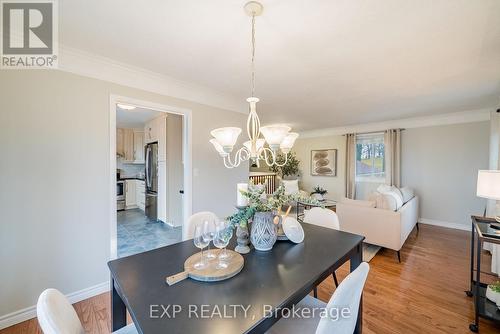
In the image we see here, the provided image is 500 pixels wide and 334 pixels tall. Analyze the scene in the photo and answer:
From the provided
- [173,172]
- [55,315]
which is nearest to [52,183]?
[55,315]

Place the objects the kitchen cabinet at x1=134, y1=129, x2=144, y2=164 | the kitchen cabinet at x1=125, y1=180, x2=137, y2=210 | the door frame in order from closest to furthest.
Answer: the door frame → the kitchen cabinet at x1=125, y1=180, x2=137, y2=210 → the kitchen cabinet at x1=134, y1=129, x2=144, y2=164

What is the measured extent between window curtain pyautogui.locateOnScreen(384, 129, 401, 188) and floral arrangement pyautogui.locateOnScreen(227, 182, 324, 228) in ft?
15.0

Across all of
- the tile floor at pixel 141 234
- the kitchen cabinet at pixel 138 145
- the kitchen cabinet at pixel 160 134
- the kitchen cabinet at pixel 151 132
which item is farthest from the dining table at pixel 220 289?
the kitchen cabinet at pixel 138 145

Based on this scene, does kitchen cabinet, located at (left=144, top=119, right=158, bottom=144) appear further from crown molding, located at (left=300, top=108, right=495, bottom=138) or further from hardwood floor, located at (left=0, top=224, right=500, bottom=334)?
crown molding, located at (left=300, top=108, right=495, bottom=138)

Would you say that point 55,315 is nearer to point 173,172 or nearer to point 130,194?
point 173,172

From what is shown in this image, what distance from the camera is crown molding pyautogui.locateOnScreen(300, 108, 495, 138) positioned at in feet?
13.3

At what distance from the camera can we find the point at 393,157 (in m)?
4.95

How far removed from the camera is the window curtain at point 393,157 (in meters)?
4.90

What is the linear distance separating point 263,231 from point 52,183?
1995 millimetres

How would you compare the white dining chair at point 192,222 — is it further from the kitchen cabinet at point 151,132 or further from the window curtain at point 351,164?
the window curtain at point 351,164

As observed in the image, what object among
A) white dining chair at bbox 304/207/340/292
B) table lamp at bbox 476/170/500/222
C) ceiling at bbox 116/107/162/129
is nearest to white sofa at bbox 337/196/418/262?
table lamp at bbox 476/170/500/222

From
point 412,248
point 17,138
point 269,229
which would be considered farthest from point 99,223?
point 412,248

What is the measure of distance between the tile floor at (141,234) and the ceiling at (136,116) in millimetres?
2247

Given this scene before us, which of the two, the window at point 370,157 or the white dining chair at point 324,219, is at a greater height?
the window at point 370,157
